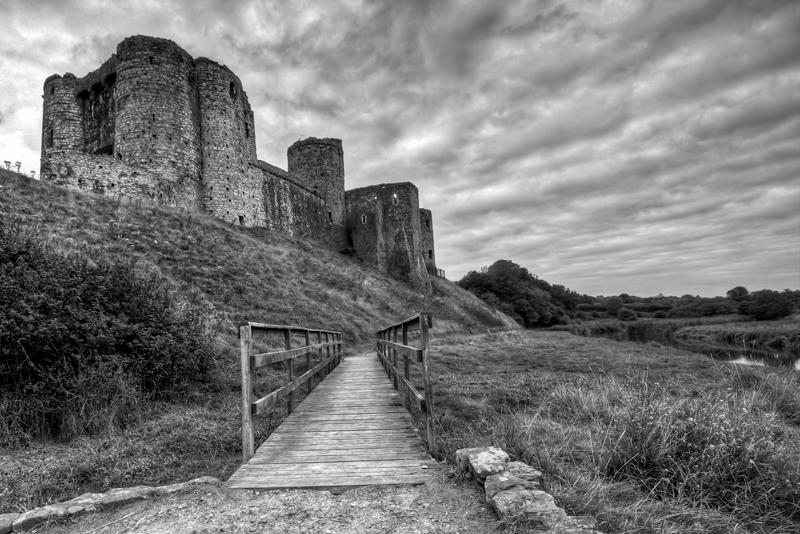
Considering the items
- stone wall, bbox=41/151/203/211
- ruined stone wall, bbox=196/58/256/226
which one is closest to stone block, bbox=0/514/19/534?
stone wall, bbox=41/151/203/211

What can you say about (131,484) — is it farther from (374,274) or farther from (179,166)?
(374,274)

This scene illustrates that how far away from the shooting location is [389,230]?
Result: 3422 cm

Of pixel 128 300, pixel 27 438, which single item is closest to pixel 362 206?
pixel 128 300

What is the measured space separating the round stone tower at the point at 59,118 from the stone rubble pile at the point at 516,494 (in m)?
25.2

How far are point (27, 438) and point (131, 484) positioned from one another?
1710 millimetres

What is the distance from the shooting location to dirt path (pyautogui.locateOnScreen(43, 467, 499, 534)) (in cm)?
248

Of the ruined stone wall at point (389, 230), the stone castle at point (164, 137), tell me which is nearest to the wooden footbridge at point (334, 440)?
the stone castle at point (164, 137)

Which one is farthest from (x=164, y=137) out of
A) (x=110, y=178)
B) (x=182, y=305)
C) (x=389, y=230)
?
(x=389, y=230)

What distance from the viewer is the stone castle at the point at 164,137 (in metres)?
18.4

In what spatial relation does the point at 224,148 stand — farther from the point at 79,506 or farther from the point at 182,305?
the point at 79,506

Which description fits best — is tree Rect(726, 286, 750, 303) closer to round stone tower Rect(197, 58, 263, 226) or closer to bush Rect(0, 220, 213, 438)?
round stone tower Rect(197, 58, 263, 226)

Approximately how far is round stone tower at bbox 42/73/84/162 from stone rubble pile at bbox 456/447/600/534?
2518 centimetres

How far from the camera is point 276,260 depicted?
1847 centimetres

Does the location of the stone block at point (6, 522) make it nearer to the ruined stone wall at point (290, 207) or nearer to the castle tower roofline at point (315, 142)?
the ruined stone wall at point (290, 207)
